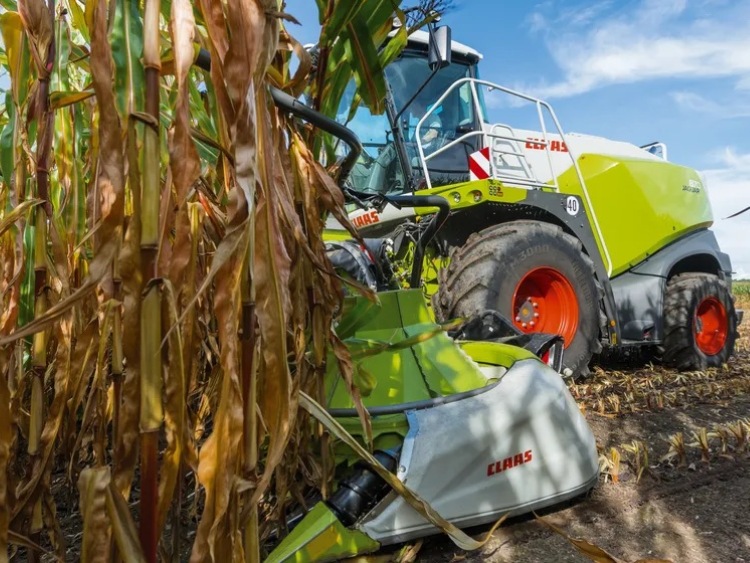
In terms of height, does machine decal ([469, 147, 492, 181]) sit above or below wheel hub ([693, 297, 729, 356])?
above

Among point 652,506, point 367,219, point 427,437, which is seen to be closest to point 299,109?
point 427,437

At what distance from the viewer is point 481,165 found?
11.4 feet

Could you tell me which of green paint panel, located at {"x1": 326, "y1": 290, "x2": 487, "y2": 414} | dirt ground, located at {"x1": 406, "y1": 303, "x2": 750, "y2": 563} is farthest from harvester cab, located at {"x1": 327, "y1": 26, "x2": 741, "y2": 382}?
green paint panel, located at {"x1": 326, "y1": 290, "x2": 487, "y2": 414}

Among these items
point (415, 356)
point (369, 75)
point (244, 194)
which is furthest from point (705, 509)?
point (244, 194)

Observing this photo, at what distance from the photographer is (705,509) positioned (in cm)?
160

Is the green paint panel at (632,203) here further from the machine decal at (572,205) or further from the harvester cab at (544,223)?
the machine decal at (572,205)

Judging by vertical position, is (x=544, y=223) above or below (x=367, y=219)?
below

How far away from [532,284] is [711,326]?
2.16 m

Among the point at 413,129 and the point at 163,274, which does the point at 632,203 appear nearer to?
the point at 413,129

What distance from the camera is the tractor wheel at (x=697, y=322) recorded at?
3.94m

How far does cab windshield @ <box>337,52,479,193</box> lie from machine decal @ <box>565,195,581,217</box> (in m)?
0.70

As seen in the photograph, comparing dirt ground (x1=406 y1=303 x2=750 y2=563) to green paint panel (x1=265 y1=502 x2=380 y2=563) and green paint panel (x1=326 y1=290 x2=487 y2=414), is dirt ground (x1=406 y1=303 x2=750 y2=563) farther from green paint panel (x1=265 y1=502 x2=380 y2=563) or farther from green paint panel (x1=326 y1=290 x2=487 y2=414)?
green paint panel (x1=326 y1=290 x2=487 y2=414)

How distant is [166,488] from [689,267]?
4.79 metres

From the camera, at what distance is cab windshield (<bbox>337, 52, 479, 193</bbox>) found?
12.1ft
